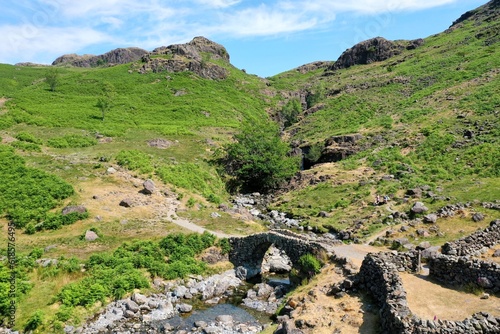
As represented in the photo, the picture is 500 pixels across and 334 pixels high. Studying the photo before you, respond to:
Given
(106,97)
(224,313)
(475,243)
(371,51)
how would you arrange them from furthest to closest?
(371,51) < (106,97) < (224,313) < (475,243)

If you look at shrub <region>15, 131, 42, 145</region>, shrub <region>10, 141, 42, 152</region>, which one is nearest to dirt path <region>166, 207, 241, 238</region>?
shrub <region>10, 141, 42, 152</region>

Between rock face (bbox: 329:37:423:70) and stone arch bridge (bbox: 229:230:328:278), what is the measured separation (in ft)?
419

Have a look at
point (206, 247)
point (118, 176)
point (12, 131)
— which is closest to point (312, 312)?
point (206, 247)

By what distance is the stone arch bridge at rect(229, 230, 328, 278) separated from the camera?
1258 inches

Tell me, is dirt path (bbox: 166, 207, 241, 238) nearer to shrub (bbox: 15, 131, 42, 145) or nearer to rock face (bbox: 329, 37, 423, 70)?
shrub (bbox: 15, 131, 42, 145)

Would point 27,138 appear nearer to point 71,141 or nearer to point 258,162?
point 71,141

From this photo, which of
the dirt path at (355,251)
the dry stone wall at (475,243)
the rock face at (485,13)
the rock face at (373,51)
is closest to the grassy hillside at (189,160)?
the dirt path at (355,251)

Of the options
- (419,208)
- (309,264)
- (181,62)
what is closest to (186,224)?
(309,264)

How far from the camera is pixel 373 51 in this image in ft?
481

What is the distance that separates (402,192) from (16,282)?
4039 centimetres

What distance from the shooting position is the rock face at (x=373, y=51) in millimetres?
143750

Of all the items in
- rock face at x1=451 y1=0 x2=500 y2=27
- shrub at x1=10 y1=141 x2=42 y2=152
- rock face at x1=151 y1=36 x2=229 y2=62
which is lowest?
shrub at x1=10 y1=141 x2=42 y2=152

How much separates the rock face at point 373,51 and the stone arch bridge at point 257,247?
127828 mm

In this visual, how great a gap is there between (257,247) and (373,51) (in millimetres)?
131609
